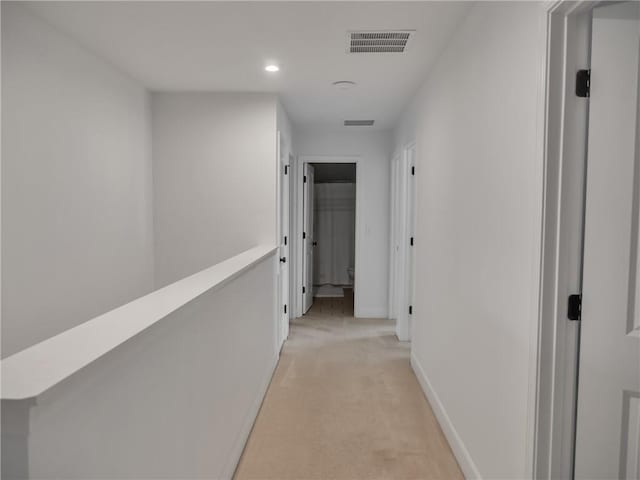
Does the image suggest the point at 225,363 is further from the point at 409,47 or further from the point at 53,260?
the point at 409,47

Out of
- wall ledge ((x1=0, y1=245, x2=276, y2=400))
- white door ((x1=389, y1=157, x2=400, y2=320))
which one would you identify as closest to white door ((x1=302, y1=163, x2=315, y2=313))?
white door ((x1=389, y1=157, x2=400, y2=320))

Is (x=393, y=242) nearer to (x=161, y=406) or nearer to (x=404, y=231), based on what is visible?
(x=404, y=231)

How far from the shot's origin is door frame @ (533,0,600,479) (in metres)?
1.50

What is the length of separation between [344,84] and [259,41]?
1081 mm

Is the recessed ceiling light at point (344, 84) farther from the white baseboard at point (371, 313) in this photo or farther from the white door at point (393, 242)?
the white baseboard at point (371, 313)

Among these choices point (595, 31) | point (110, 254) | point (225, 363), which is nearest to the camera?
point (595, 31)

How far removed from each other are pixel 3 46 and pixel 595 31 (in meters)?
2.62

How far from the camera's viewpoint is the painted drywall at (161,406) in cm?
84

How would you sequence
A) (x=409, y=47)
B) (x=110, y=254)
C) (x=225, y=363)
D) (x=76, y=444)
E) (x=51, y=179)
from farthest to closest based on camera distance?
(x=110, y=254) < (x=409, y=47) < (x=51, y=179) < (x=225, y=363) < (x=76, y=444)

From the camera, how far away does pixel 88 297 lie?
3158 mm

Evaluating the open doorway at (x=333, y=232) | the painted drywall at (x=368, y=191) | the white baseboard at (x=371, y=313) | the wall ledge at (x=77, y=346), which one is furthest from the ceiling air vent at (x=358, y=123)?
the wall ledge at (x=77, y=346)

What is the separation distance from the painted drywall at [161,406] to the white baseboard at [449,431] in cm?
118

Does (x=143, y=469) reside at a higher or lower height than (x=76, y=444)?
lower

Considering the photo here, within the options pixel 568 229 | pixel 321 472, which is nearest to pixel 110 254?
pixel 321 472
